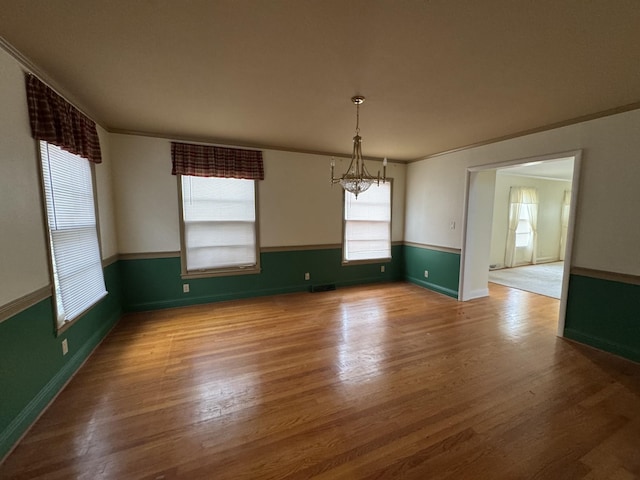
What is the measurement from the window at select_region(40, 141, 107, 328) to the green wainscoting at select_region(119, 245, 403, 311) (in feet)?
2.77

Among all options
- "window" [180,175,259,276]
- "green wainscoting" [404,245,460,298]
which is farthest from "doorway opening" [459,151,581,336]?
"window" [180,175,259,276]

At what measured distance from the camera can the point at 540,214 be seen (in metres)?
7.52

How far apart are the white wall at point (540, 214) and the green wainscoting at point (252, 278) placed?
3106 millimetres

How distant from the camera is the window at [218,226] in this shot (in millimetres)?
4043

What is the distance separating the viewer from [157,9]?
4.76 feet

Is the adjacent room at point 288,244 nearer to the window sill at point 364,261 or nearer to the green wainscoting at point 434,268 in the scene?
the green wainscoting at point 434,268

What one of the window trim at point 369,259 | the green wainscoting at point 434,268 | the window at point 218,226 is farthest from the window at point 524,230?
the window at point 218,226

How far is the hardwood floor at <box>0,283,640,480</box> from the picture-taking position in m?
1.56

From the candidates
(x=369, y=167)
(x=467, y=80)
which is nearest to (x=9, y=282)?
(x=467, y=80)

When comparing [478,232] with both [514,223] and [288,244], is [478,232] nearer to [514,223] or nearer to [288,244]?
[288,244]

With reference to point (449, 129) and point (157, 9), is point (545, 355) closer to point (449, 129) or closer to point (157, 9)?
point (449, 129)

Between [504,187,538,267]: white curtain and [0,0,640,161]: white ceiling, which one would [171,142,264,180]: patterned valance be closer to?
[0,0,640,161]: white ceiling

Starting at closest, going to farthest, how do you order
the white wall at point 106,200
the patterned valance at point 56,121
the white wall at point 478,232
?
the patterned valance at point 56,121
the white wall at point 106,200
the white wall at point 478,232

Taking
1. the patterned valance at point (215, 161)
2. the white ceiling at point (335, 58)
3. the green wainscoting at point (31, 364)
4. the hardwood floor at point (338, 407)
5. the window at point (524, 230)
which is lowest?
the hardwood floor at point (338, 407)
